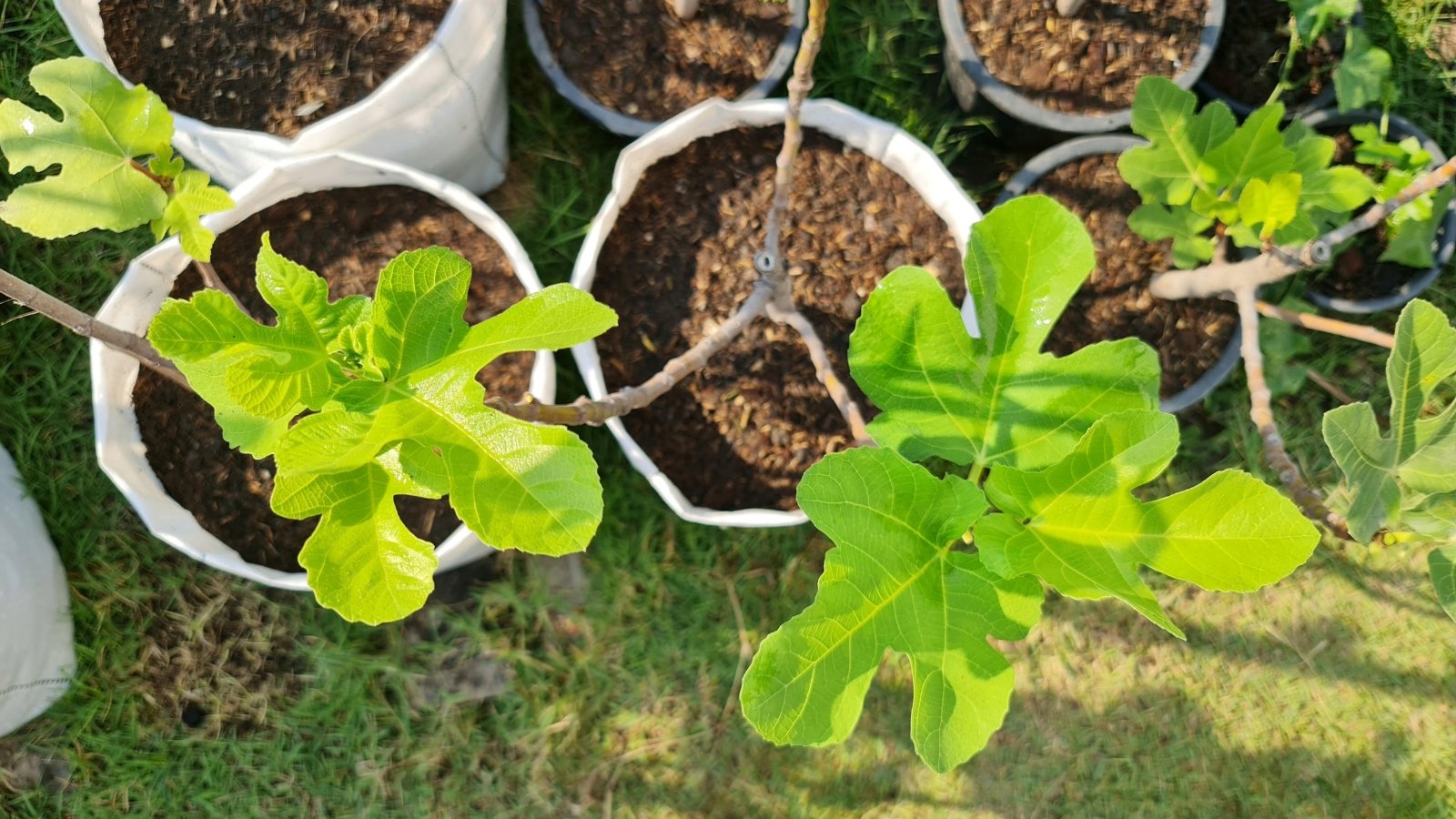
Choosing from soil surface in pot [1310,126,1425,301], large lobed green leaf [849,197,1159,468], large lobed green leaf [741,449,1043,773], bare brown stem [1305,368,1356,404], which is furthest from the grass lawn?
large lobed green leaf [741,449,1043,773]

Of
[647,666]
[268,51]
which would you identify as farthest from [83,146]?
[647,666]

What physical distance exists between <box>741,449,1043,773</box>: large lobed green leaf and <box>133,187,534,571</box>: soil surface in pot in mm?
1058

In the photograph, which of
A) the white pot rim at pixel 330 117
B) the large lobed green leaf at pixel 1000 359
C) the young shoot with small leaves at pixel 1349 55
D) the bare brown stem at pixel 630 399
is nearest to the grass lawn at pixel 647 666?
the young shoot with small leaves at pixel 1349 55

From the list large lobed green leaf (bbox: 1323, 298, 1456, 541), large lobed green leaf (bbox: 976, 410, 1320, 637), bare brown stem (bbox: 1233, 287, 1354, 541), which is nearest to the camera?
large lobed green leaf (bbox: 976, 410, 1320, 637)

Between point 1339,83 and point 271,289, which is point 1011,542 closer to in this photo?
point 271,289

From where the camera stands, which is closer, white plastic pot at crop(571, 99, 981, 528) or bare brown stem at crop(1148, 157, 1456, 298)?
bare brown stem at crop(1148, 157, 1456, 298)

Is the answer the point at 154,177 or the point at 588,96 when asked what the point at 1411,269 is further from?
the point at 154,177

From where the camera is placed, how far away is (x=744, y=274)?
211 centimetres

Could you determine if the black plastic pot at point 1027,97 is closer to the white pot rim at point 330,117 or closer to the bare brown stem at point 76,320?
the white pot rim at point 330,117

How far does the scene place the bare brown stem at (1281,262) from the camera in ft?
5.18

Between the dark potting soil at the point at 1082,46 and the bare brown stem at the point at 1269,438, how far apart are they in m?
0.60

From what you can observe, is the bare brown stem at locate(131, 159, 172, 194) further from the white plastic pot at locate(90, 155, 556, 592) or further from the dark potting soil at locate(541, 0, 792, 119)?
the dark potting soil at locate(541, 0, 792, 119)

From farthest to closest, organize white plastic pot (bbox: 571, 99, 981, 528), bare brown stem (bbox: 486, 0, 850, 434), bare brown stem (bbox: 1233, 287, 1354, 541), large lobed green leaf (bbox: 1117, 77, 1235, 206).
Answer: white plastic pot (bbox: 571, 99, 981, 528) < large lobed green leaf (bbox: 1117, 77, 1235, 206) < bare brown stem (bbox: 1233, 287, 1354, 541) < bare brown stem (bbox: 486, 0, 850, 434)

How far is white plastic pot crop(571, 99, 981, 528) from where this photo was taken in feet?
6.53
